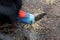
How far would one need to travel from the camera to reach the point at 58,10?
129 inches

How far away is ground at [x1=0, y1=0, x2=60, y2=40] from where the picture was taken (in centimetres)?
233

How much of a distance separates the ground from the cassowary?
19cm

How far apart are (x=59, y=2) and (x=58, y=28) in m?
0.84

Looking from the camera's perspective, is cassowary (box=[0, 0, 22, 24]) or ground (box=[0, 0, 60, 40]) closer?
cassowary (box=[0, 0, 22, 24])

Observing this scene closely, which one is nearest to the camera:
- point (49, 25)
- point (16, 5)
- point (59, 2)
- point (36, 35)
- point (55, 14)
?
point (16, 5)

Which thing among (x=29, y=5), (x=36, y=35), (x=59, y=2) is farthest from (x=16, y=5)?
(x=59, y=2)

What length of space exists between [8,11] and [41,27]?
841mm

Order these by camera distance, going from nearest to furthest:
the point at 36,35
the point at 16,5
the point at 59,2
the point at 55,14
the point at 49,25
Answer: the point at 16,5
the point at 36,35
the point at 49,25
the point at 55,14
the point at 59,2

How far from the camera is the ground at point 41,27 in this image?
7.66 feet

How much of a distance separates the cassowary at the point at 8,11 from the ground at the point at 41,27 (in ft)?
0.62

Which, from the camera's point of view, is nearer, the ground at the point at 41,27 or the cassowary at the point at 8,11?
the cassowary at the point at 8,11

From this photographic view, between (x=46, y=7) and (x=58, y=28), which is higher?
(x=46, y=7)

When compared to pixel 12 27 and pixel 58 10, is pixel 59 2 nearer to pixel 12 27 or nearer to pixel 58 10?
pixel 58 10

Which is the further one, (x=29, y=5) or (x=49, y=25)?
(x=29, y=5)
